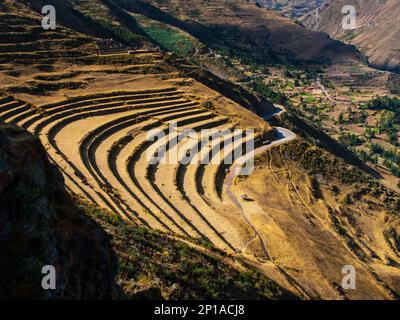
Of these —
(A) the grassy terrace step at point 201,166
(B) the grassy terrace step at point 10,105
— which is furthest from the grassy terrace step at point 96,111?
(A) the grassy terrace step at point 201,166

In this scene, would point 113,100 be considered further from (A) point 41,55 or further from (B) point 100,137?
(A) point 41,55

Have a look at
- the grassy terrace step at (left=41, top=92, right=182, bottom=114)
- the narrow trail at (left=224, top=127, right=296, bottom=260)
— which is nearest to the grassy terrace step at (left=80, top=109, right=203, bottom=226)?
the grassy terrace step at (left=41, top=92, right=182, bottom=114)

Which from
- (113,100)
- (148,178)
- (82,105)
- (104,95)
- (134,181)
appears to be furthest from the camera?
(104,95)

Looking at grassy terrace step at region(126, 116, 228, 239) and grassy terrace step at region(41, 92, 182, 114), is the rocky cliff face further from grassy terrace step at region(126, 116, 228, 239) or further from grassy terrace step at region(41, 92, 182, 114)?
grassy terrace step at region(41, 92, 182, 114)

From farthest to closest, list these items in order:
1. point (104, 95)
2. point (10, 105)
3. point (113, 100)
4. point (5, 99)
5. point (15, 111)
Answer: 1. point (104, 95)
2. point (113, 100)
3. point (5, 99)
4. point (10, 105)
5. point (15, 111)

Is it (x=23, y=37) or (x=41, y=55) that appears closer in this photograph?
(x=41, y=55)

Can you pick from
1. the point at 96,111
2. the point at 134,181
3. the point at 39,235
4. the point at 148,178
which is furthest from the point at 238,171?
the point at 39,235

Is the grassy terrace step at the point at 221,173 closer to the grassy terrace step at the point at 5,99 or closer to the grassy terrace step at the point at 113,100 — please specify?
the grassy terrace step at the point at 113,100

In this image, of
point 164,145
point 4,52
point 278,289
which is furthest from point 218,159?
point 4,52

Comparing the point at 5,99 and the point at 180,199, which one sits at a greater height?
the point at 5,99

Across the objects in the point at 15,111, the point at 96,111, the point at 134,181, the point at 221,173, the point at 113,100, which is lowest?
the point at 221,173
